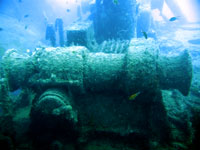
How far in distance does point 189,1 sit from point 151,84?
2505 cm

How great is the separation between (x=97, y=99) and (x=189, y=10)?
26.7m

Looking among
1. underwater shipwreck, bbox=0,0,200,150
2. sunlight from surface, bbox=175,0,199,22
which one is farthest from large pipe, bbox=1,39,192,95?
sunlight from surface, bbox=175,0,199,22

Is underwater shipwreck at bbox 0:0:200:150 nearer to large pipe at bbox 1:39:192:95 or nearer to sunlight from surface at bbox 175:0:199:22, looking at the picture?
large pipe at bbox 1:39:192:95

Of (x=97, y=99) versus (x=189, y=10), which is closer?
(x=97, y=99)

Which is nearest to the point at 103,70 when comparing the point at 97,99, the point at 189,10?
the point at 97,99

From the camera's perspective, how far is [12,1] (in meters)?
23.6

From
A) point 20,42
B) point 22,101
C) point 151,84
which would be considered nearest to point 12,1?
point 20,42

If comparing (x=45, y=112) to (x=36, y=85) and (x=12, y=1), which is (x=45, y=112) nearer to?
(x=36, y=85)

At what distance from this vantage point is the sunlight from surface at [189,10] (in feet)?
67.9

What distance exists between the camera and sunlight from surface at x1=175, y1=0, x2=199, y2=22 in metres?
20.7

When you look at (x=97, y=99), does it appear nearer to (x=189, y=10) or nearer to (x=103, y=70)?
(x=103, y=70)

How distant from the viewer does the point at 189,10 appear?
75.2 feet

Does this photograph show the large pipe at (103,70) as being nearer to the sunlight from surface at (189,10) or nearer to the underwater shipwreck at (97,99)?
the underwater shipwreck at (97,99)

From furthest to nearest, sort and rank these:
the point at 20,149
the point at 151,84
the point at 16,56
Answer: the point at 16,56 < the point at 20,149 < the point at 151,84
